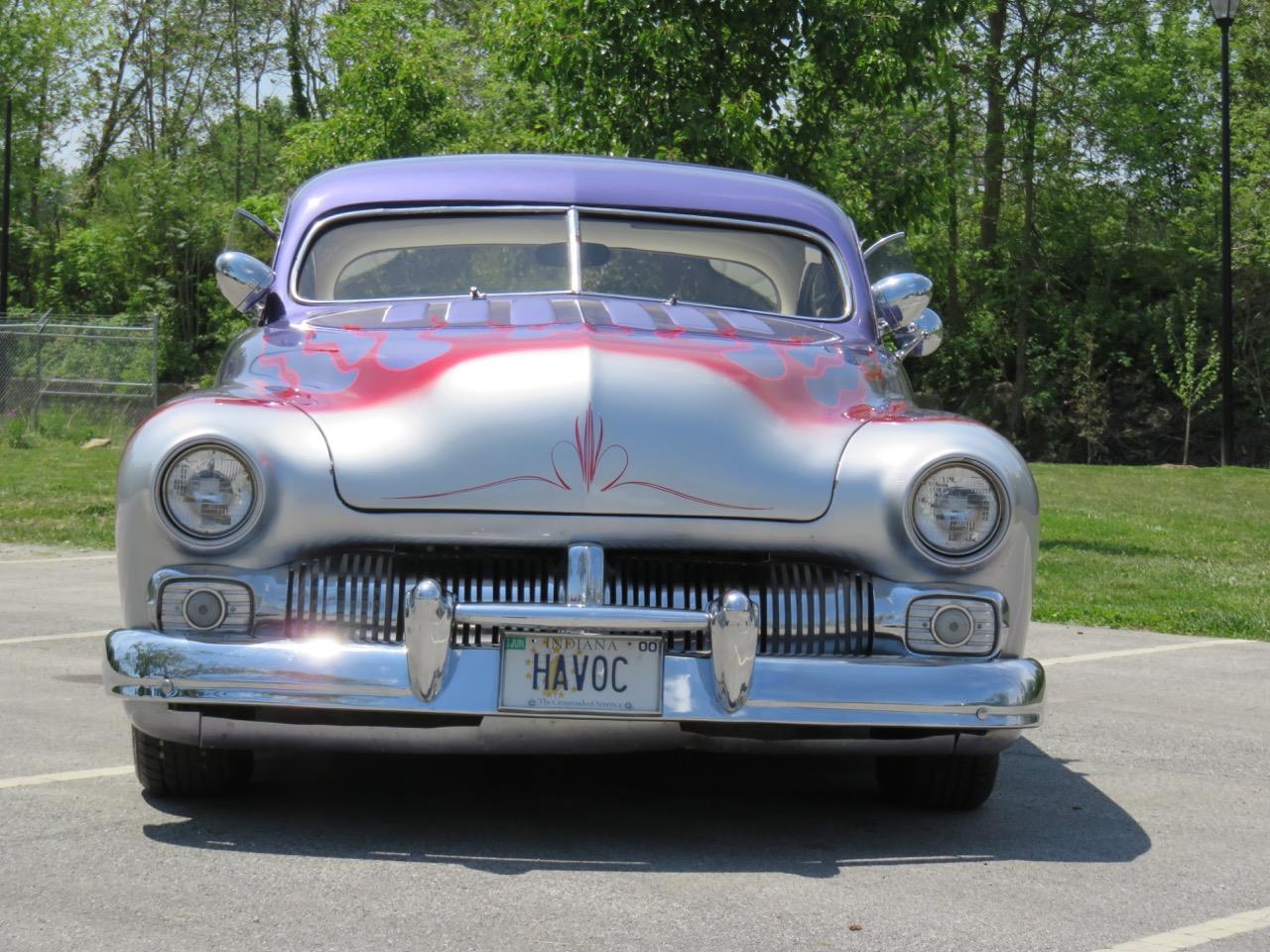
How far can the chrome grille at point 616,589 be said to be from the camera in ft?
12.6

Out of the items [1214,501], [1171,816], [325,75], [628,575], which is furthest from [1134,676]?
[325,75]

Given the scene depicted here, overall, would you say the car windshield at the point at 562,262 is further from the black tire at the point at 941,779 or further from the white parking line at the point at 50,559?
the white parking line at the point at 50,559

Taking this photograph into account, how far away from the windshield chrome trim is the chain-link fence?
2017 centimetres

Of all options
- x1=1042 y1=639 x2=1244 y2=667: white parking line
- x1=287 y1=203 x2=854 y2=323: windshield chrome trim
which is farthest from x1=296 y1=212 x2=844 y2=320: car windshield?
x1=1042 y1=639 x2=1244 y2=667: white parking line

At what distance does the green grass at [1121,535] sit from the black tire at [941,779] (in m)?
4.88

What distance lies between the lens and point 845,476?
4020 millimetres

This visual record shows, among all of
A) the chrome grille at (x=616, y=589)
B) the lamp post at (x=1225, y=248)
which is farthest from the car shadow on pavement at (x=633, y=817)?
the lamp post at (x=1225, y=248)

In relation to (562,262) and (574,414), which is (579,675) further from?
(562,262)

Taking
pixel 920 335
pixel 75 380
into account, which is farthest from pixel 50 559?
pixel 75 380

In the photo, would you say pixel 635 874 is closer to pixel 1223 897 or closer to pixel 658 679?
pixel 658 679

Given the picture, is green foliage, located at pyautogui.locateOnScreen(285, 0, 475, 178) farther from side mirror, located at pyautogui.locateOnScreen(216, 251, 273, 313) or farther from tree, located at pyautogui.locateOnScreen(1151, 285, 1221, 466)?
side mirror, located at pyautogui.locateOnScreen(216, 251, 273, 313)

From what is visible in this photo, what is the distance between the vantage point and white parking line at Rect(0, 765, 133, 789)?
14.8ft

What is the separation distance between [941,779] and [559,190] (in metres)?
2.27

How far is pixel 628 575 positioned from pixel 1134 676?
3.94 m
